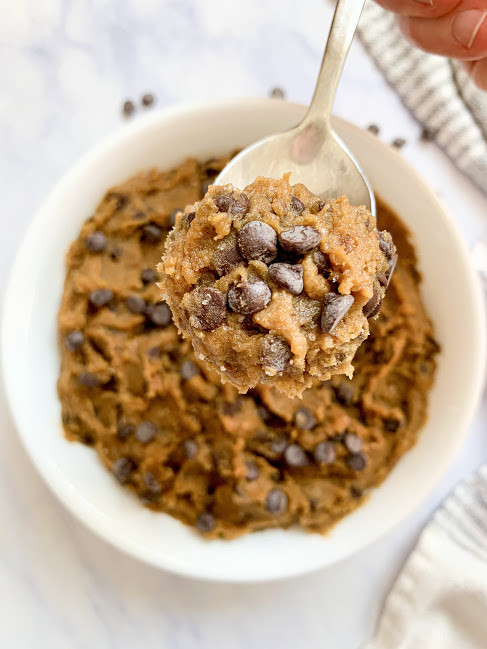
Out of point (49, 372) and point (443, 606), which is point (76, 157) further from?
point (443, 606)

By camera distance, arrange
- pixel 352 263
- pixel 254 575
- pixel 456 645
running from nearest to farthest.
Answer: pixel 352 263 → pixel 254 575 → pixel 456 645

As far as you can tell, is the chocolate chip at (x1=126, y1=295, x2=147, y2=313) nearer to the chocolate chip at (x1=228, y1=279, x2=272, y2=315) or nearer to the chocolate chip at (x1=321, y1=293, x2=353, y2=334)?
the chocolate chip at (x1=228, y1=279, x2=272, y2=315)

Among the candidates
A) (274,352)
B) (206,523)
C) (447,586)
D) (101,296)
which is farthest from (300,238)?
(447,586)

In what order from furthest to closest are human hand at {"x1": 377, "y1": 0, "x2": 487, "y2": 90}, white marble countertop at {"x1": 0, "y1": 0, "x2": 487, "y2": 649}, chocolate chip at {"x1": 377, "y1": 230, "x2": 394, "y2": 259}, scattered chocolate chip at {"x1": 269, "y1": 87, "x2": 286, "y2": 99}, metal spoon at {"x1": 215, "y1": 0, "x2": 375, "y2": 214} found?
1. scattered chocolate chip at {"x1": 269, "y1": 87, "x2": 286, "y2": 99}
2. white marble countertop at {"x1": 0, "y1": 0, "x2": 487, "y2": 649}
3. human hand at {"x1": 377, "y1": 0, "x2": 487, "y2": 90}
4. metal spoon at {"x1": 215, "y1": 0, "x2": 375, "y2": 214}
5. chocolate chip at {"x1": 377, "y1": 230, "x2": 394, "y2": 259}

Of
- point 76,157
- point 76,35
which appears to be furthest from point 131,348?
point 76,35

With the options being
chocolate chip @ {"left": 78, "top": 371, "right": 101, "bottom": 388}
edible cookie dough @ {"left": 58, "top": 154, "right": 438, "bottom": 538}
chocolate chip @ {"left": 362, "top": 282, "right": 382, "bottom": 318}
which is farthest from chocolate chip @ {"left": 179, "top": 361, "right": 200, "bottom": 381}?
chocolate chip @ {"left": 362, "top": 282, "right": 382, "bottom": 318}

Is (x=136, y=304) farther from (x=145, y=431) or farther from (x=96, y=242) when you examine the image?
(x=145, y=431)
